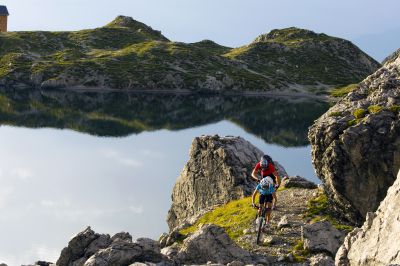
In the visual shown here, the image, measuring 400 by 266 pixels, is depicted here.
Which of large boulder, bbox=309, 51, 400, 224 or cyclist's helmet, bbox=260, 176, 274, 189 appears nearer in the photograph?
cyclist's helmet, bbox=260, 176, 274, 189

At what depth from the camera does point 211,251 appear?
22438 millimetres

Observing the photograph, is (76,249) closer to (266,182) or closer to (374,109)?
(266,182)

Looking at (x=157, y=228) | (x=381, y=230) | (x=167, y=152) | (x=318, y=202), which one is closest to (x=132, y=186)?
(x=157, y=228)

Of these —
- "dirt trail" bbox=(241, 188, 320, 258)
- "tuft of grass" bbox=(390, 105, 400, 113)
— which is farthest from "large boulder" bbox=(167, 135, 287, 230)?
"tuft of grass" bbox=(390, 105, 400, 113)

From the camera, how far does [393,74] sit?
96.7 feet

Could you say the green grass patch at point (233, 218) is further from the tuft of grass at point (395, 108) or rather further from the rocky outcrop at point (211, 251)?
the tuft of grass at point (395, 108)

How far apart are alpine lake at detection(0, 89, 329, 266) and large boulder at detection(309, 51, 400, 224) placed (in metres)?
24.1

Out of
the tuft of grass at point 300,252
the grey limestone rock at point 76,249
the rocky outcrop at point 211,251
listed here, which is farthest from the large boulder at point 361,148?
the grey limestone rock at point 76,249

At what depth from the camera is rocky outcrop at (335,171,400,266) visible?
1483cm

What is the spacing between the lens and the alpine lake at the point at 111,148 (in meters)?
52.7

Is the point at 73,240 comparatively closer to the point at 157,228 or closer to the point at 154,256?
the point at 154,256

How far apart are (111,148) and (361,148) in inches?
2846

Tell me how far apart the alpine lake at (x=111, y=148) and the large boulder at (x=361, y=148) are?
2410cm

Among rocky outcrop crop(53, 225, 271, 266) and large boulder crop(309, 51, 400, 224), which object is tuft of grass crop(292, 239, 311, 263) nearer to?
rocky outcrop crop(53, 225, 271, 266)
